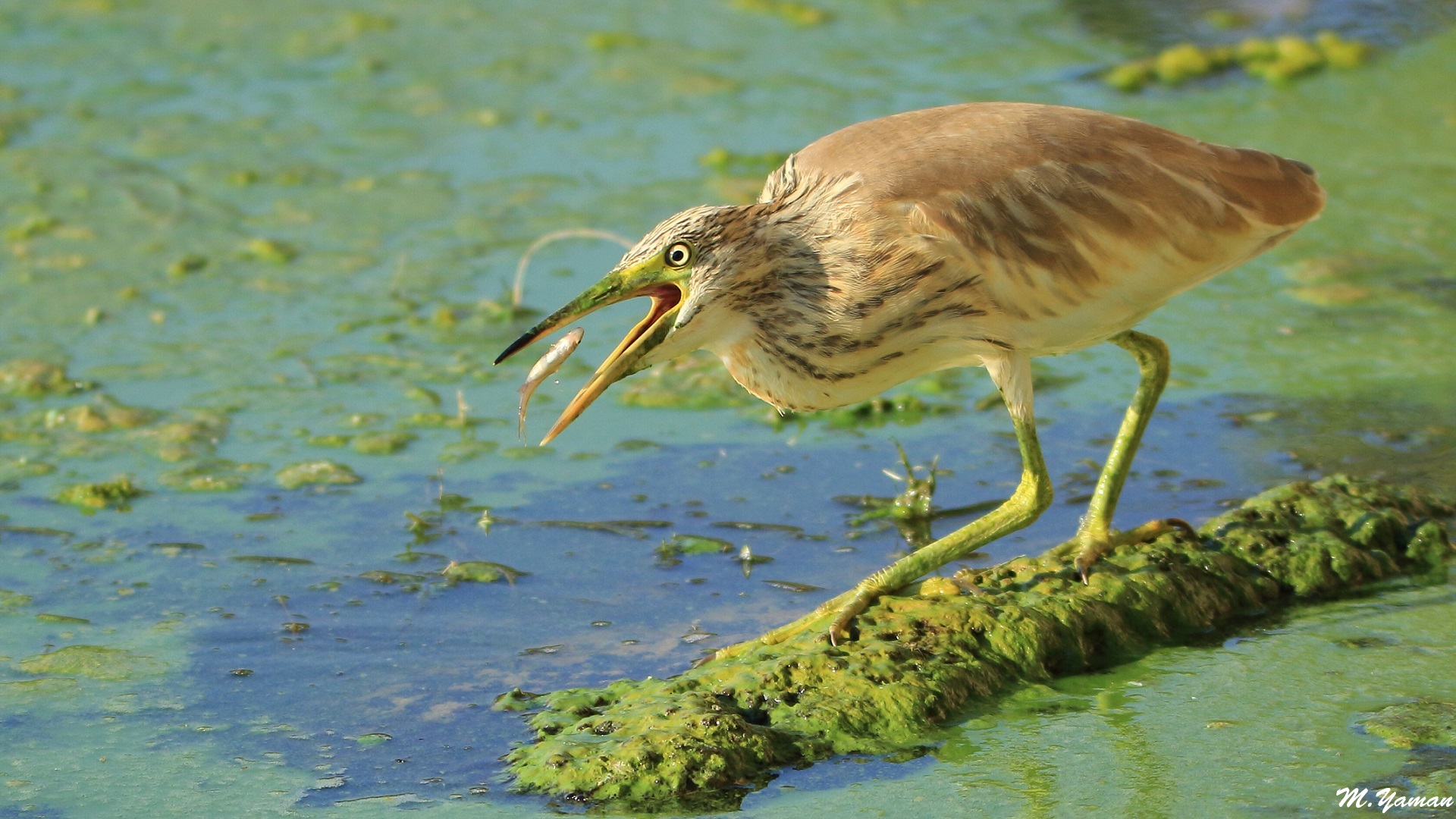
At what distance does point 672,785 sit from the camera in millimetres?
3844

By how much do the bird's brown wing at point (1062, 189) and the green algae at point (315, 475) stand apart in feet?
5.98

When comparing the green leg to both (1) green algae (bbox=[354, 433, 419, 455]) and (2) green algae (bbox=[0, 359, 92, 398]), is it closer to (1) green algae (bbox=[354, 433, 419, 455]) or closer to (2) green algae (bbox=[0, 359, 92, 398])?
(1) green algae (bbox=[354, 433, 419, 455])

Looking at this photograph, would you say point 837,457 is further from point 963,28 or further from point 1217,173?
point 963,28

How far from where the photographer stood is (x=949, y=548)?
4562 millimetres

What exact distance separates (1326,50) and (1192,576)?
5771 mm

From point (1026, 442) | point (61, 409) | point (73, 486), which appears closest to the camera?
point (1026, 442)

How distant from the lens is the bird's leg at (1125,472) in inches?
190

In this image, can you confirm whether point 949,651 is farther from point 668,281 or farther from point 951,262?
point 668,281

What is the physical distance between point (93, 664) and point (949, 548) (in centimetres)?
226

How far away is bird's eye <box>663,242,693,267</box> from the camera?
4277 mm

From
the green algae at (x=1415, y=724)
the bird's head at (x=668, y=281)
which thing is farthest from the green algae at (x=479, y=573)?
the green algae at (x=1415, y=724)

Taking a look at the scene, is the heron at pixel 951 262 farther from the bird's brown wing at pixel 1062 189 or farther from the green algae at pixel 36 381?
the green algae at pixel 36 381

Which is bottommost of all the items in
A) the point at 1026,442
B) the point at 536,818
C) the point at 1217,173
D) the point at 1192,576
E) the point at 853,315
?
the point at 536,818

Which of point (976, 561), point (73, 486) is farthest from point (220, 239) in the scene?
point (976, 561)
